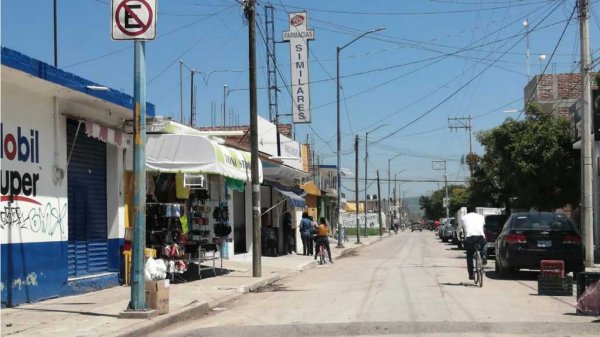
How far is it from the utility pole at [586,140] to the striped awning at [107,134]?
12660 millimetres

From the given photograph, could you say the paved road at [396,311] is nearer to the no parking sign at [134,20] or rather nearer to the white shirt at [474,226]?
the white shirt at [474,226]

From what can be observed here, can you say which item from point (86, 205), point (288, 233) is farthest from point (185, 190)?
point (288, 233)

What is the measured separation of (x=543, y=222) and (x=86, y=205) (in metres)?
10.9

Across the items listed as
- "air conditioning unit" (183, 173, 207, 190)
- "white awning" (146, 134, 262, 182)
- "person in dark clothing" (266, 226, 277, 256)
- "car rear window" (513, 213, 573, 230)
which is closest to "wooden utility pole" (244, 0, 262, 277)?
"white awning" (146, 134, 262, 182)

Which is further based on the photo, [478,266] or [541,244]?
[541,244]

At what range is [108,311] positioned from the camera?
11102 mm

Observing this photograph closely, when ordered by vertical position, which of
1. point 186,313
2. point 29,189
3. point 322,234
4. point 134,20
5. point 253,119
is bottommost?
point 186,313

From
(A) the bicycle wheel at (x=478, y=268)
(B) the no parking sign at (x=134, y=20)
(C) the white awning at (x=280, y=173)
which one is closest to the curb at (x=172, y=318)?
(B) the no parking sign at (x=134, y=20)

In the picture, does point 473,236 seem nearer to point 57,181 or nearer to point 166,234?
point 166,234

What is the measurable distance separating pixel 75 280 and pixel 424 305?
692 cm

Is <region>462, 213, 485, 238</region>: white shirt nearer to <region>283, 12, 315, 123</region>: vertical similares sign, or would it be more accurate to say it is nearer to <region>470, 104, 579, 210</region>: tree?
<region>470, 104, 579, 210</region>: tree

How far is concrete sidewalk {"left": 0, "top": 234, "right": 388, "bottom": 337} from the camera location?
9.38 meters

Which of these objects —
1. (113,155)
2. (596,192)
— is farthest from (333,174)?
(113,155)

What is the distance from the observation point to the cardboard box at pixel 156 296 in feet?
35.4
